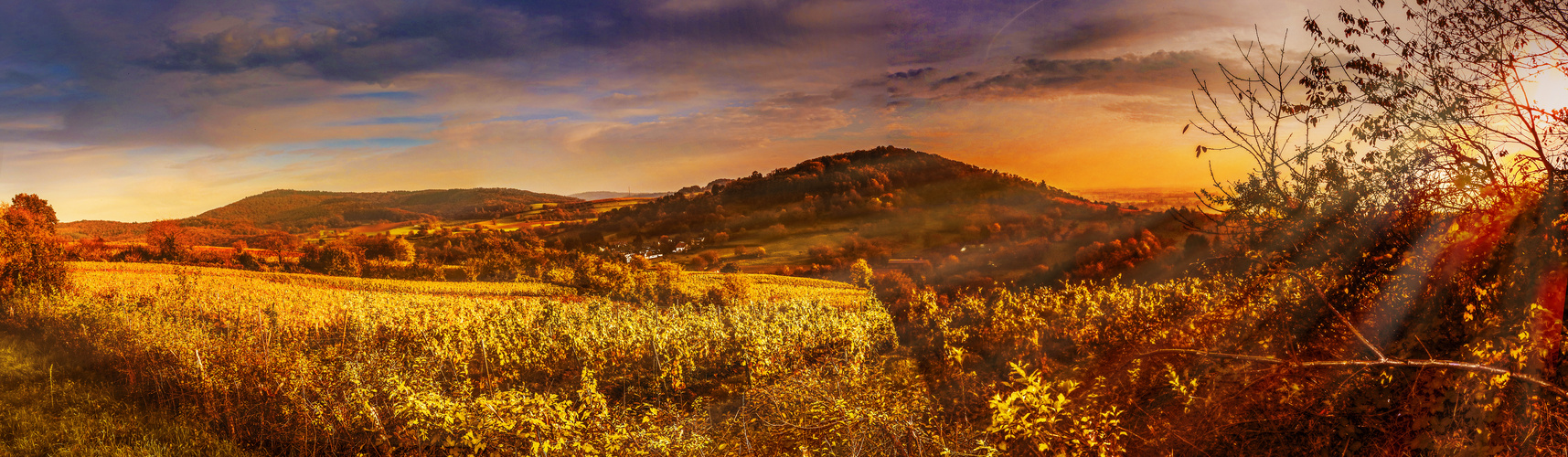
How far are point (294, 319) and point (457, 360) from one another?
874 cm

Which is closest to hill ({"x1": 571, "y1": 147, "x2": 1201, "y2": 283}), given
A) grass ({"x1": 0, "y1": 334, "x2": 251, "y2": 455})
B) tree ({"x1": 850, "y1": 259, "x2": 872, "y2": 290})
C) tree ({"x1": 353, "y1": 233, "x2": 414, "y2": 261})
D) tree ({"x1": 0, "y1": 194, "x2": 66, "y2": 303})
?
tree ({"x1": 850, "y1": 259, "x2": 872, "y2": 290})

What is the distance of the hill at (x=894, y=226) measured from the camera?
750 inches

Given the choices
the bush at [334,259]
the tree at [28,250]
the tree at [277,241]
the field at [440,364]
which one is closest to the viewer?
the field at [440,364]

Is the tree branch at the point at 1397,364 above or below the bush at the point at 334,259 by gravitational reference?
above

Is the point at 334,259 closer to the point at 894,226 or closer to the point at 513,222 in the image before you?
the point at 513,222

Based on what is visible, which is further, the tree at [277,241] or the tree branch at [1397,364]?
the tree at [277,241]

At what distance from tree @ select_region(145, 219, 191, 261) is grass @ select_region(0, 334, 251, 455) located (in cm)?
3074

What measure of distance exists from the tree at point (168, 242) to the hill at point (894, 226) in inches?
840

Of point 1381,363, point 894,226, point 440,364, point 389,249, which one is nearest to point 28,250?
point 440,364

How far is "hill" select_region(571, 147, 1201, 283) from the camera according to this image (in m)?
19.1

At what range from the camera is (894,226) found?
3688 cm

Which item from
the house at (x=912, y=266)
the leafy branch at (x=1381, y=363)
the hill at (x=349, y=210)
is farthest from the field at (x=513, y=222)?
the leafy branch at (x=1381, y=363)

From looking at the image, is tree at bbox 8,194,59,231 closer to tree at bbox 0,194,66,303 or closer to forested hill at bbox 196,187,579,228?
tree at bbox 0,194,66,303

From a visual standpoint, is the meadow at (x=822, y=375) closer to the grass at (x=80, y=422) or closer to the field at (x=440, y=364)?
the field at (x=440, y=364)
